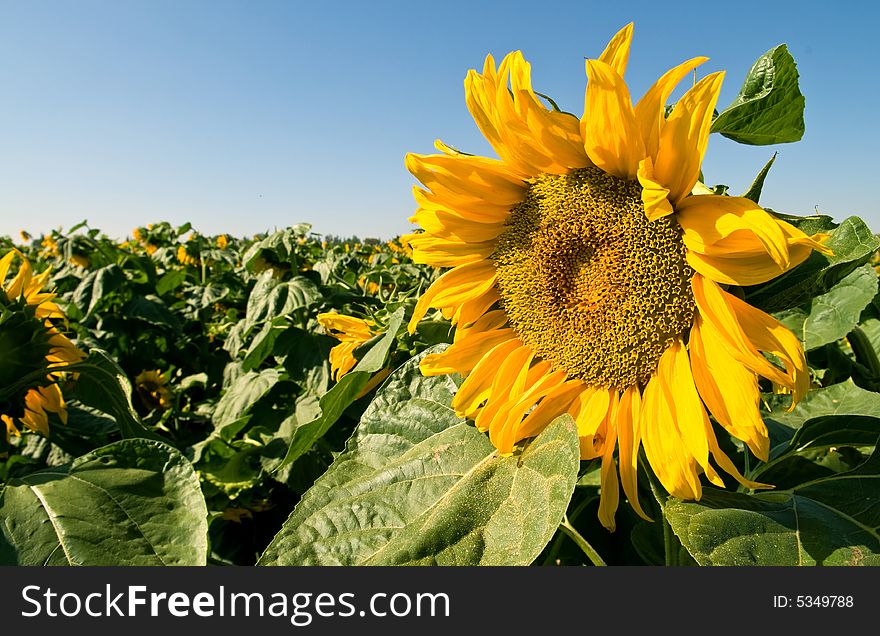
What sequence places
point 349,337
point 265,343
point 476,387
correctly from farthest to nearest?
point 265,343 → point 349,337 → point 476,387

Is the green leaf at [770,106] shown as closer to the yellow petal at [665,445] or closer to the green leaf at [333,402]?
the yellow petal at [665,445]

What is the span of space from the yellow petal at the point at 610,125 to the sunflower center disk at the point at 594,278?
60 mm

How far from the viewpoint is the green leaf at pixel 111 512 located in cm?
116

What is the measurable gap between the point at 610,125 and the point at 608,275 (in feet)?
0.96

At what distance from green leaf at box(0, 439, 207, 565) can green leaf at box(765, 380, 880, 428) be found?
→ 1.39m

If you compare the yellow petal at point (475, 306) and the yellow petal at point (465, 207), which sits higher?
the yellow petal at point (465, 207)

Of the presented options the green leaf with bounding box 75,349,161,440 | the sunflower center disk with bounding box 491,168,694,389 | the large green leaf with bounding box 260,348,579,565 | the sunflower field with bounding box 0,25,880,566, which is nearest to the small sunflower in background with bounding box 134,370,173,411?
the green leaf with bounding box 75,349,161,440

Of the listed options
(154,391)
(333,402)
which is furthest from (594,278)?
(154,391)

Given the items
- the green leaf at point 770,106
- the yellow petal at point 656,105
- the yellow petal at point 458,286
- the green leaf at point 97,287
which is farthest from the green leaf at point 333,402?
the green leaf at point 97,287

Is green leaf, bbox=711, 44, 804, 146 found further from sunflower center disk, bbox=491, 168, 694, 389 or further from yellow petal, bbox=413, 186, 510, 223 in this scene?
yellow petal, bbox=413, 186, 510, 223

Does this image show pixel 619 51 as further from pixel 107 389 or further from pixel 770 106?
pixel 107 389

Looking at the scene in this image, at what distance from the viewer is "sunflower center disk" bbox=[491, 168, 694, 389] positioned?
1.15m

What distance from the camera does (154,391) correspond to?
4605mm

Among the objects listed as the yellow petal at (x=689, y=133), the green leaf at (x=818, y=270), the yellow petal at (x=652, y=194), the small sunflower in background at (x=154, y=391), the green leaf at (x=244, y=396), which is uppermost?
the small sunflower in background at (x=154, y=391)
